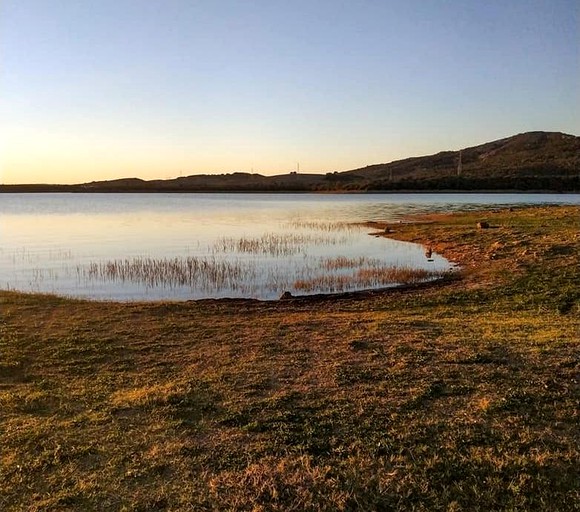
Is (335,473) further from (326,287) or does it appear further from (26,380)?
(326,287)

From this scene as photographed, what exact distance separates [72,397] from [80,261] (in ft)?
75.2

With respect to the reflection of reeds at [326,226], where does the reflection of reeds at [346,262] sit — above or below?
above

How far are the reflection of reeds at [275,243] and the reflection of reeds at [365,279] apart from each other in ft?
28.2

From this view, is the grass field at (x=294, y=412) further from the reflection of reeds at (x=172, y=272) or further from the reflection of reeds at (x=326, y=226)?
the reflection of reeds at (x=326, y=226)

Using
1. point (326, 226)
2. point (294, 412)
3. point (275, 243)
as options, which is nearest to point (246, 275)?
point (275, 243)

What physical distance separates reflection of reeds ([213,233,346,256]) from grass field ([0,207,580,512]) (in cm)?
1918

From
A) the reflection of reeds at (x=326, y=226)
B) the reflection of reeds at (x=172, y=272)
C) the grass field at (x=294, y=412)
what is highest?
the grass field at (x=294, y=412)

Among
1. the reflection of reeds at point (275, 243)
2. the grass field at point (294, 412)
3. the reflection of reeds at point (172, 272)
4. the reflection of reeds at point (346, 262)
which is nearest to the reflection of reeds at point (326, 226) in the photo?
the reflection of reeds at point (275, 243)

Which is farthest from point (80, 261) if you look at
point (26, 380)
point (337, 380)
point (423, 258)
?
point (337, 380)

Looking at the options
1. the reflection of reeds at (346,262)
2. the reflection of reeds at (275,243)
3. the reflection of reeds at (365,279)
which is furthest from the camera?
the reflection of reeds at (275,243)

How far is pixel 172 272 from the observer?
25.2 m

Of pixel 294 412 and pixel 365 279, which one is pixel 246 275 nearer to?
pixel 365 279

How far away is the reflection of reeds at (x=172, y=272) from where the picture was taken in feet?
76.4

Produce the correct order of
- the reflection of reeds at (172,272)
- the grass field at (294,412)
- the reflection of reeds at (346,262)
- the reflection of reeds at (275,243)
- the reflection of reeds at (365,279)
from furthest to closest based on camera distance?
1. the reflection of reeds at (275,243)
2. the reflection of reeds at (346,262)
3. the reflection of reeds at (172,272)
4. the reflection of reeds at (365,279)
5. the grass field at (294,412)
